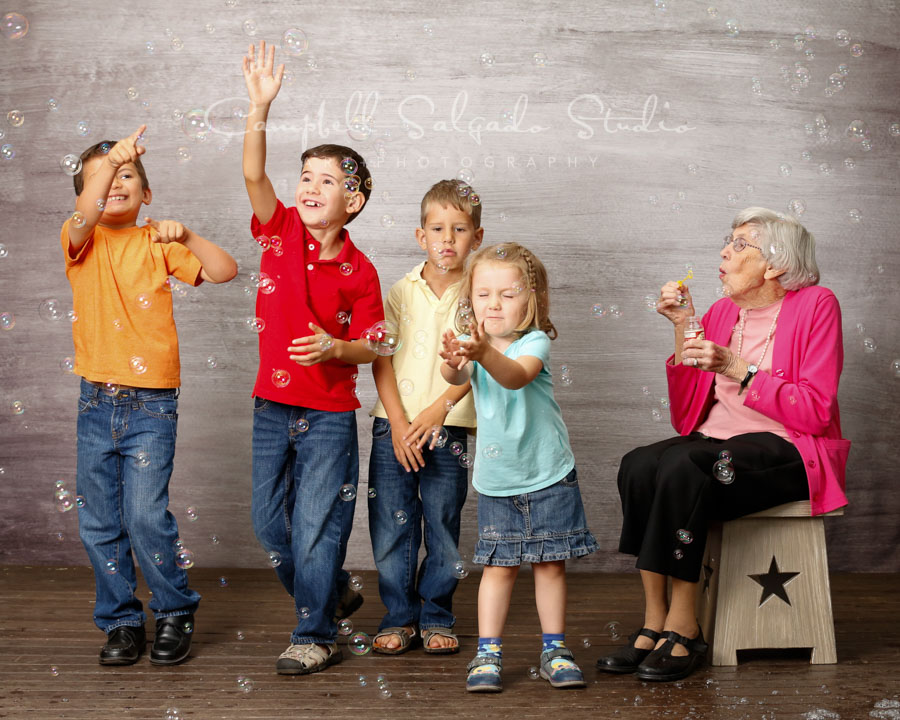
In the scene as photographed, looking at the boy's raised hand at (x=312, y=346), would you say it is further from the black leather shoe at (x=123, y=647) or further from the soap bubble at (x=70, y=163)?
the black leather shoe at (x=123, y=647)

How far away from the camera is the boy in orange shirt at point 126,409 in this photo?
2.32 metres

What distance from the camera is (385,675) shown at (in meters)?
2.27

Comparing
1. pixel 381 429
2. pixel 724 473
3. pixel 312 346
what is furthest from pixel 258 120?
pixel 724 473

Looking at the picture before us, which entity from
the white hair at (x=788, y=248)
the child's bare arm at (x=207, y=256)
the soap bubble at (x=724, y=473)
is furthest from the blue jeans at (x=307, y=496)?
the white hair at (x=788, y=248)

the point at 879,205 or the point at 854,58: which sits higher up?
the point at 854,58

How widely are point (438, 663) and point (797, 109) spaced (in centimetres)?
234

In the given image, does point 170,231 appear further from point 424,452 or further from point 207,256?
point 424,452

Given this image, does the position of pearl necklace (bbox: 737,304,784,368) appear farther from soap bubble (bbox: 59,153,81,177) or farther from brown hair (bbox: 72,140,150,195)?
soap bubble (bbox: 59,153,81,177)

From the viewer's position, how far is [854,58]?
3438 millimetres

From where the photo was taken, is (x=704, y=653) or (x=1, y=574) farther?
(x=1, y=574)

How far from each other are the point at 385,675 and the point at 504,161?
1.89m

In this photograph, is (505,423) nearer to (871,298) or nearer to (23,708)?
(23,708)

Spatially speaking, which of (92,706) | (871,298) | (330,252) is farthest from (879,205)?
(92,706)

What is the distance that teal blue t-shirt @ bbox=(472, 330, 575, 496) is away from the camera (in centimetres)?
218
